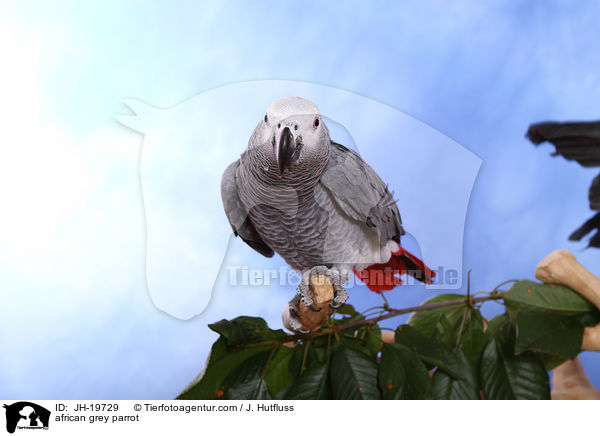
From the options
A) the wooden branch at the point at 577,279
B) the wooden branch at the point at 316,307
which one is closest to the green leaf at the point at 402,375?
the wooden branch at the point at 316,307

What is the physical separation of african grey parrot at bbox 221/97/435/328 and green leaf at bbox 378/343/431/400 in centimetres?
15

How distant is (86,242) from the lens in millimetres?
882

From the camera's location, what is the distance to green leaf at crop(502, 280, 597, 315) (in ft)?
2.07

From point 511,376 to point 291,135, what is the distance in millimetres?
443

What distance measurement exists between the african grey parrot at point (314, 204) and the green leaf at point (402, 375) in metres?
0.15

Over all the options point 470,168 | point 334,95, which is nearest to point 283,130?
point 334,95

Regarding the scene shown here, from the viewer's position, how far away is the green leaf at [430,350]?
0.62 m

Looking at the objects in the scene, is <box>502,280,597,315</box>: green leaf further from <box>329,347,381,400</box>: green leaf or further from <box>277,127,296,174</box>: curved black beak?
<box>277,127,296,174</box>: curved black beak

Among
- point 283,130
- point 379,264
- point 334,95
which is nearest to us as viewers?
point 283,130

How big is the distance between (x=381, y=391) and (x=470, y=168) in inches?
13.4

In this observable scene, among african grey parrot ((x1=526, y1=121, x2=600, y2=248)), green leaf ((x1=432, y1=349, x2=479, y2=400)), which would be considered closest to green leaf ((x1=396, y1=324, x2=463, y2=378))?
green leaf ((x1=432, y1=349, x2=479, y2=400))
